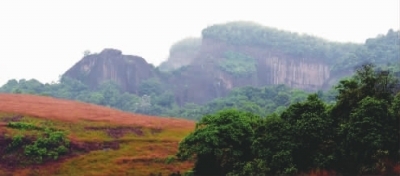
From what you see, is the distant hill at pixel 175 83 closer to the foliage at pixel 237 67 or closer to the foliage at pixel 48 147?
the foliage at pixel 237 67

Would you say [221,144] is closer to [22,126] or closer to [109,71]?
[22,126]

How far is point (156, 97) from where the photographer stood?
154 m

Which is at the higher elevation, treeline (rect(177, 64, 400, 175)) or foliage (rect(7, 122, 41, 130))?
treeline (rect(177, 64, 400, 175))

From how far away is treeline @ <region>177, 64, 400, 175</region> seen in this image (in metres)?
26.2

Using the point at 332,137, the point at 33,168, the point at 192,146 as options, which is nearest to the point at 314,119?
the point at 332,137

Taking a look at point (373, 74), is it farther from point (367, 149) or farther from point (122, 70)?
point (122, 70)

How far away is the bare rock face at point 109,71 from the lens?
172m

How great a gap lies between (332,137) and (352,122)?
7.07 ft

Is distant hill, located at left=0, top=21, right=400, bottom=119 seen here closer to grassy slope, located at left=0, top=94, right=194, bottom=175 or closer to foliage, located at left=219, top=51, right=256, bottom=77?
foliage, located at left=219, top=51, right=256, bottom=77

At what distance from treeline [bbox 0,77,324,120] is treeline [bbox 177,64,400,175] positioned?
79701 mm

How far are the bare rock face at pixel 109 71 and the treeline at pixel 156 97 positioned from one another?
538 centimetres

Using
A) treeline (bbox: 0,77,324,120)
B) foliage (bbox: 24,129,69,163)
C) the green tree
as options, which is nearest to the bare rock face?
treeline (bbox: 0,77,324,120)

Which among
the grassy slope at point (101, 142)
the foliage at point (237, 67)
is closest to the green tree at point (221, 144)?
the grassy slope at point (101, 142)

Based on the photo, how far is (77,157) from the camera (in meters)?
52.6
